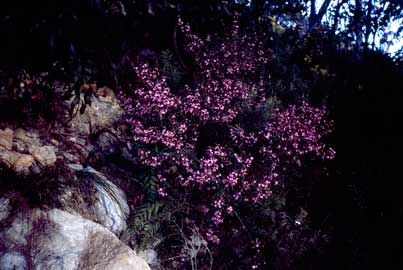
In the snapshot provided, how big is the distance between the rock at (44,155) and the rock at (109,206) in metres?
0.34

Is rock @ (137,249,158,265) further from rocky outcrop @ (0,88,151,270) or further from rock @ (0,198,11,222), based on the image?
rock @ (0,198,11,222)

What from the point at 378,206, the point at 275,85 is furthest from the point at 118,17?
the point at 378,206

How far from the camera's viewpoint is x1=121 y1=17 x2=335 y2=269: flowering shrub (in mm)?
3570

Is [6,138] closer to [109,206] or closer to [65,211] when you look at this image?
[65,211]

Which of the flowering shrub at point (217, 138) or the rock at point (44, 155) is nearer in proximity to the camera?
the rock at point (44, 155)

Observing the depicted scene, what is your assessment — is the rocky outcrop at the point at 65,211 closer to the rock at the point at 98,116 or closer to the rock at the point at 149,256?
the rock at the point at 98,116

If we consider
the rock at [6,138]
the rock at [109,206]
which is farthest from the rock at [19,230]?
the rock at [6,138]

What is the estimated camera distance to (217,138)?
4.14 meters

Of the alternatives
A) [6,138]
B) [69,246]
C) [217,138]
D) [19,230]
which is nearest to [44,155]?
[6,138]

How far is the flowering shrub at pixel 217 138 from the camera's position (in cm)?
357

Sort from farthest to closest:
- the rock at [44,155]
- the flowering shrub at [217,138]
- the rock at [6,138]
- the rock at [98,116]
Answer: the rock at [98,116], the flowering shrub at [217,138], the rock at [44,155], the rock at [6,138]

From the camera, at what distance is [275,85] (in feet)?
17.2

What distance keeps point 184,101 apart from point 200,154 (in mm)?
677

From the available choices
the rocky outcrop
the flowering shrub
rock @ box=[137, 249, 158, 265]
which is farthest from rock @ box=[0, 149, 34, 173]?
rock @ box=[137, 249, 158, 265]
